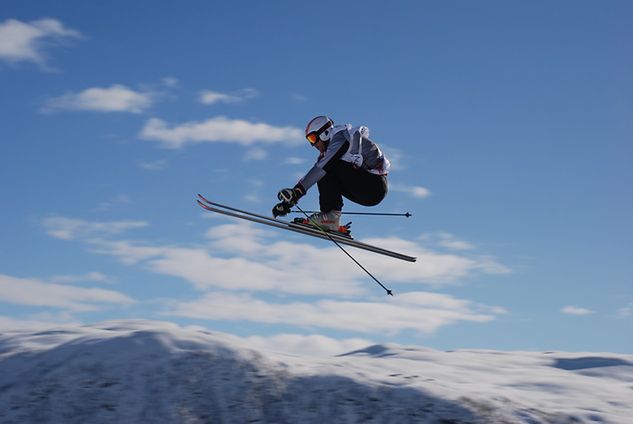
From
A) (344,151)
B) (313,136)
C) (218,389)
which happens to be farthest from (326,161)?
(218,389)

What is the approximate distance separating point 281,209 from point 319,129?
1.23 metres

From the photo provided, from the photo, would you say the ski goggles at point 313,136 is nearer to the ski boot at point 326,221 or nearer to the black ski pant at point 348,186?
the black ski pant at point 348,186

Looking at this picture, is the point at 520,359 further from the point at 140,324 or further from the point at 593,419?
the point at 140,324

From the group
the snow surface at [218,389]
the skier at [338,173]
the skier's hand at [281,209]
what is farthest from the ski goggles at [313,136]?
the snow surface at [218,389]

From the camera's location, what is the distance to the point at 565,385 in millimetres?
7520

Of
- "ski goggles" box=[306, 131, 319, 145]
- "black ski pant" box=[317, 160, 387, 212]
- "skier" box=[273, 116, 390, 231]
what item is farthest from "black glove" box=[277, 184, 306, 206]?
"ski goggles" box=[306, 131, 319, 145]

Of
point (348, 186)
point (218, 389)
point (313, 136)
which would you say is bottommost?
point (218, 389)

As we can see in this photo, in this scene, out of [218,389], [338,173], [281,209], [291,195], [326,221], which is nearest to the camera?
[218,389]

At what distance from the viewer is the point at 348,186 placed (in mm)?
10062

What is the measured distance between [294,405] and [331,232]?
4.46 m

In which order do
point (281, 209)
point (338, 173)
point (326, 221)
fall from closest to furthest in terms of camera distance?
point (281, 209) → point (338, 173) → point (326, 221)

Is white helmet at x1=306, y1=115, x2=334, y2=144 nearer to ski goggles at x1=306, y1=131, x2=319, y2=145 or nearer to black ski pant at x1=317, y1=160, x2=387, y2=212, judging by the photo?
ski goggles at x1=306, y1=131, x2=319, y2=145

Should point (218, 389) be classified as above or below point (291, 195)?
below

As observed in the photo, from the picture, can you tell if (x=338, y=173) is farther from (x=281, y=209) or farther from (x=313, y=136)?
(x=281, y=209)
